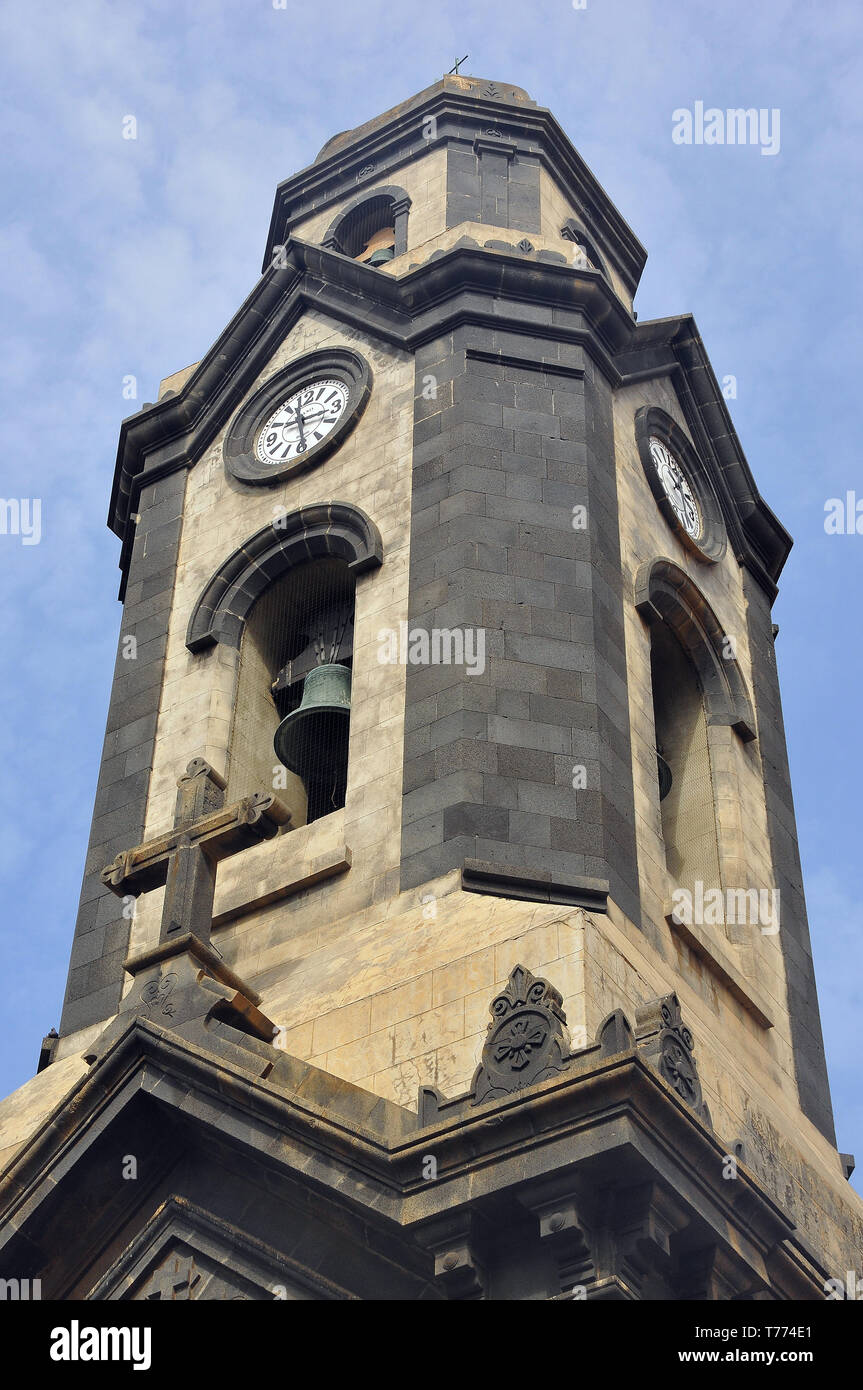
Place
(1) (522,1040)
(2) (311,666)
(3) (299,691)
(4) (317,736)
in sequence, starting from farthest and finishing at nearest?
(3) (299,691), (2) (311,666), (4) (317,736), (1) (522,1040)

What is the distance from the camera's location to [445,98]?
3612cm

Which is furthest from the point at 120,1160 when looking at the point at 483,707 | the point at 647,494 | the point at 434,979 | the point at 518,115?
the point at 518,115

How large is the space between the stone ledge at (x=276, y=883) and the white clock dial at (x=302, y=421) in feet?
22.1

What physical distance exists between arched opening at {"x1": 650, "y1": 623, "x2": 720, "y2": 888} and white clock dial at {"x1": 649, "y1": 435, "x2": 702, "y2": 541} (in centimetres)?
192

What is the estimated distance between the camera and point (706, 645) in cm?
→ 3064

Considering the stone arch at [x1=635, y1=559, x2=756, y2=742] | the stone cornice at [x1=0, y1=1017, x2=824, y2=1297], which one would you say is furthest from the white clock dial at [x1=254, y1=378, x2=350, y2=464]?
the stone cornice at [x1=0, y1=1017, x2=824, y2=1297]

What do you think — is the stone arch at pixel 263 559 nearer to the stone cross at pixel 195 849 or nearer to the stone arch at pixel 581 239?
the stone cross at pixel 195 849

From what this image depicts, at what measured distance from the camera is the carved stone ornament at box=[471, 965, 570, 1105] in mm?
20000

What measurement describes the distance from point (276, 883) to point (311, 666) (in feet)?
14.3

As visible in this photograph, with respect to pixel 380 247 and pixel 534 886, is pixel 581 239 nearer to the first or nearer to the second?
pixel 380 247

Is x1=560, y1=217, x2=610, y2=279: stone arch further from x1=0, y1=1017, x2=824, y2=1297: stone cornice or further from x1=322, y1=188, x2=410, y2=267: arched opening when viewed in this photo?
x1=0, y1=1017, x2=824, y2=1297: stone cornice

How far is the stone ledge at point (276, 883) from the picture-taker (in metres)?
25.6

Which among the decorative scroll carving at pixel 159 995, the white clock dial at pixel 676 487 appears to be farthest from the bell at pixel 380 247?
the decorative scroll carving at pixel 159 995

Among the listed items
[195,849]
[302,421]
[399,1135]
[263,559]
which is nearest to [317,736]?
[263,559]
